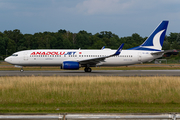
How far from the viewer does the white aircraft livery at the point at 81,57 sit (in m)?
34.6

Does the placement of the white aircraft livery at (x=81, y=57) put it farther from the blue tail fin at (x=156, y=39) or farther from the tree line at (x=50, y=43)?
the tree line at (x=50, y=43)

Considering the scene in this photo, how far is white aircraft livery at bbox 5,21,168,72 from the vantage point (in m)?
34.6

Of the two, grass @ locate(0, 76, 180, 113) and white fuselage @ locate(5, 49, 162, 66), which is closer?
grass @ locate(0, 76, 180, 113)

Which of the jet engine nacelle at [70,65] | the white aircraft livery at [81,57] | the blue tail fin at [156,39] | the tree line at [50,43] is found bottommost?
the jet engine nacelle at [70,65]

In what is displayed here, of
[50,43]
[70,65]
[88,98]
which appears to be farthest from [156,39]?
[50,43]

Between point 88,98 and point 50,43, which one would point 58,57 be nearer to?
point 88,98

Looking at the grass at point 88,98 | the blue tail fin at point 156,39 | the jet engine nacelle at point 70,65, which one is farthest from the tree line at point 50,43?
the grass at point 88,98

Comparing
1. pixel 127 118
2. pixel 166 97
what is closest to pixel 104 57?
pixel 166 97

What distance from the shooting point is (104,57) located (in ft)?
113

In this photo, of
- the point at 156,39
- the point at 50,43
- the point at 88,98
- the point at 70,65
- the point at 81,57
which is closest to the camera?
the point at 88,98

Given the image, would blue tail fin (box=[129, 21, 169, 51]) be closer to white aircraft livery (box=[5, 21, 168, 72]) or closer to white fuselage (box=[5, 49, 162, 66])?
white aircraft livery (box=[5, 21, 168, 72])

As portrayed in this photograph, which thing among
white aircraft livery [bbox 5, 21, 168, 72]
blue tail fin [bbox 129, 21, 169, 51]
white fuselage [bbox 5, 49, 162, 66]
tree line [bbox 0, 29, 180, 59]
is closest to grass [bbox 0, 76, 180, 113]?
white aircraft livery [bbox 5, 21, 168, 72]

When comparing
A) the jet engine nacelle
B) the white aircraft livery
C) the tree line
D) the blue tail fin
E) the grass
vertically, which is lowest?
the grass

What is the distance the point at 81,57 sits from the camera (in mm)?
35875
